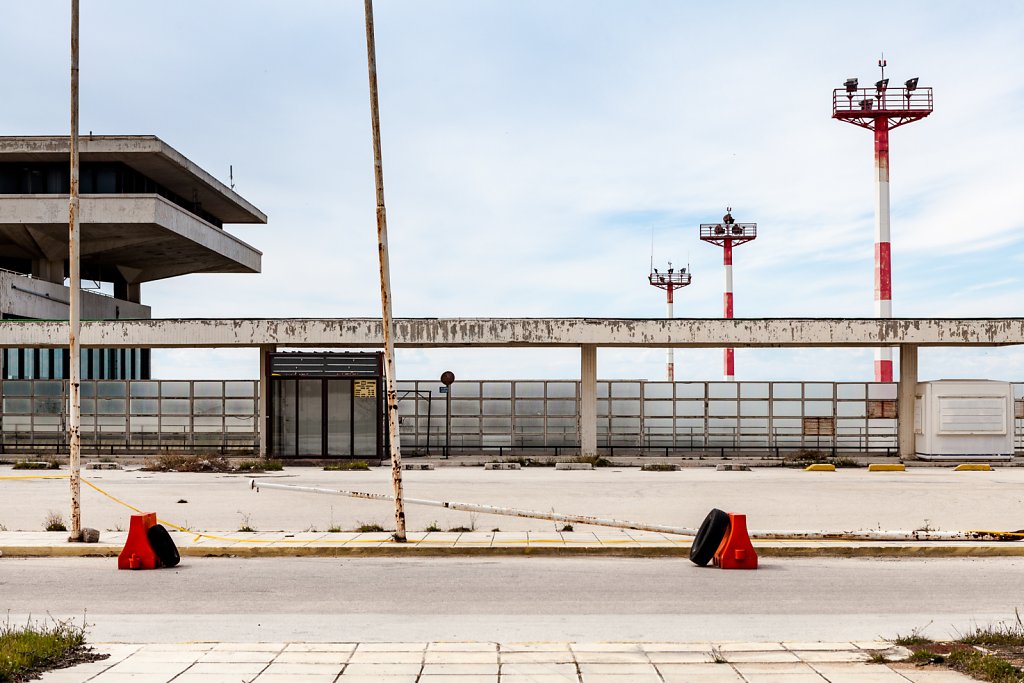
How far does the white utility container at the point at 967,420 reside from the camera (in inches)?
1141

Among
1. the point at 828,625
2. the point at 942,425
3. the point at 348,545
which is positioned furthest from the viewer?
the point at 942,425

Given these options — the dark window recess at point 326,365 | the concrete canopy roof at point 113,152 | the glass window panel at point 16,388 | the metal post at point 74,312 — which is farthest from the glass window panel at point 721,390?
the concrete canopy roof at point 113,152

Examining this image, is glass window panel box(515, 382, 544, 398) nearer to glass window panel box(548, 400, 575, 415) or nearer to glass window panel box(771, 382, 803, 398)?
glass window panel box(548, 400, 575, 415)

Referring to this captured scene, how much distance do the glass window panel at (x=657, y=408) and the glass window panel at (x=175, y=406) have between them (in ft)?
53.6

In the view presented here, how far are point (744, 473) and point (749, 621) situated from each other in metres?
18.0

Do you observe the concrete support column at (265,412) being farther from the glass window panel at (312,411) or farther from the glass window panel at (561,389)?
the glass window panel at (561,389)

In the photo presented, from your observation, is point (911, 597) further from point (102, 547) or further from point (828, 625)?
point (102, 547)

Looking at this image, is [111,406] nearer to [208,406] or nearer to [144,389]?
[144,389]

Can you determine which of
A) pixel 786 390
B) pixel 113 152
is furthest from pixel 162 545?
pixel 113 152

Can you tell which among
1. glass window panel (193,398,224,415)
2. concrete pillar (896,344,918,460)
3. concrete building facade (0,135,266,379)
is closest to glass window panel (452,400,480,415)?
glass window panel (193,398,224,415)

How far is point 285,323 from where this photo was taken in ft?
96.6

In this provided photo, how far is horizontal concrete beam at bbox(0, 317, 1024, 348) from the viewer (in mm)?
29109

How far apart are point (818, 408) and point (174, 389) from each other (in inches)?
901

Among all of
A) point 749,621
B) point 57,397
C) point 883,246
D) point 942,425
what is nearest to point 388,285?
point 749,621
